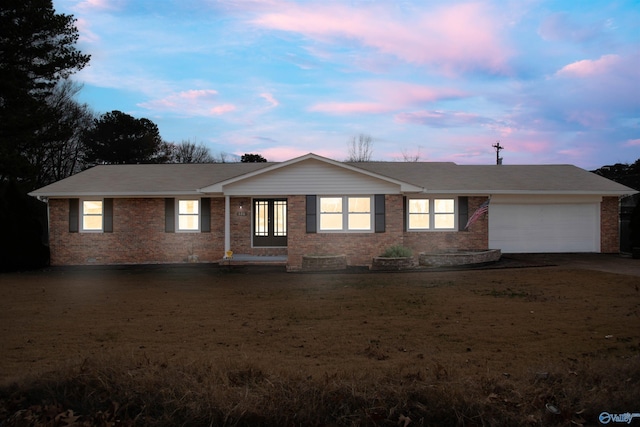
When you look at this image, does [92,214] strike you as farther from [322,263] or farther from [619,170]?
[619,170]

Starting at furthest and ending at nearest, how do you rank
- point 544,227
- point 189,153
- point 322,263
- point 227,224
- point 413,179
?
point 189,153
point 413,179
point 544,227
point 227,224
point 322,263

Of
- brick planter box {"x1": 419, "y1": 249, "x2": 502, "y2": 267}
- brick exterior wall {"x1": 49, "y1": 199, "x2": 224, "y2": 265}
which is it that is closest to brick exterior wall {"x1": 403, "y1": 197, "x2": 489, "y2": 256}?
brick planter box {"x1": 419, "y1": 249, "x2": 502, "y2": 267}

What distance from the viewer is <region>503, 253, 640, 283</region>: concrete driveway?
15.6 m

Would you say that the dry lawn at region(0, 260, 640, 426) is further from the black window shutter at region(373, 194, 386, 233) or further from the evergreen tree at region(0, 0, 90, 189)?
the evergreen tree at region(0, 0, 90, 189)

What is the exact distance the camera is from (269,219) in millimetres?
20484

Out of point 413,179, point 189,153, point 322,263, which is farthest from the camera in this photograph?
point 189,153

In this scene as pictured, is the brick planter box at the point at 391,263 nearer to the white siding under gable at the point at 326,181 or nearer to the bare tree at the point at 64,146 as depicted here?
the white siding under gable at the point at 326,181

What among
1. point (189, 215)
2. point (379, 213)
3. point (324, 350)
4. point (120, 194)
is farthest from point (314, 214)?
point (324, 350)

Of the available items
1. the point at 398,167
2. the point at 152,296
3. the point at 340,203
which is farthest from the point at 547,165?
the point at 152,296

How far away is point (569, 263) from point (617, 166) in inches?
1274

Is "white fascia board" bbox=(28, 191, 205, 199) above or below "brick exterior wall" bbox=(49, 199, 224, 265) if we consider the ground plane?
above

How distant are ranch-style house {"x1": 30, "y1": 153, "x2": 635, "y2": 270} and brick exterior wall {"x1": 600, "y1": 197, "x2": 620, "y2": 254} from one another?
0.04 m

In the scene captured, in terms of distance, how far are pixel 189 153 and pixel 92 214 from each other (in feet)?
131

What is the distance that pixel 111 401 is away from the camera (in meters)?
4.56
